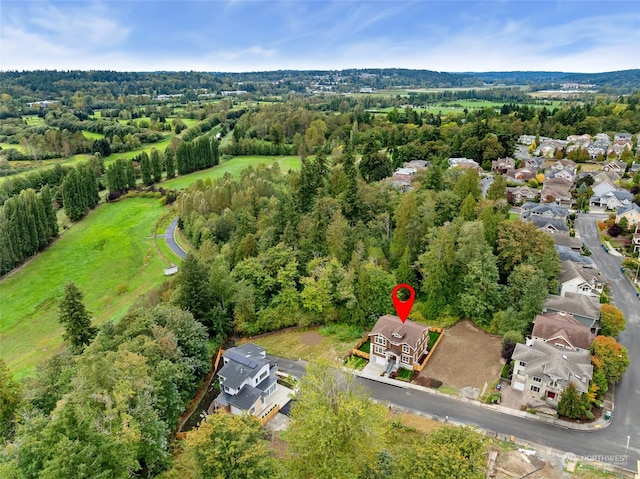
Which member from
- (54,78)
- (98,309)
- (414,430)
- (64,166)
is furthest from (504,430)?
(54,78)

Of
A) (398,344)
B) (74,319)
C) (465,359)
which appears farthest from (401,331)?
(74,319)

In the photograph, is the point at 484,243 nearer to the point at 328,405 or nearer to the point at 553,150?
the point at 328,405

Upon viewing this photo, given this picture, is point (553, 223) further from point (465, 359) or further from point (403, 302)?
point (465, 359)

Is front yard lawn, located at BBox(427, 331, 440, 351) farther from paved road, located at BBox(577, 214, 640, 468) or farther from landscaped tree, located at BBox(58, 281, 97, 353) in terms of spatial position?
landscaped tree, located at BBox(58, 281, 97, 353)

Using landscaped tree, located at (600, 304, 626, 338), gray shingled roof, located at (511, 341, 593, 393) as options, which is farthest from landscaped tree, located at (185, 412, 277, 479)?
landscaped tree, located at (600, 304, 626, 338)

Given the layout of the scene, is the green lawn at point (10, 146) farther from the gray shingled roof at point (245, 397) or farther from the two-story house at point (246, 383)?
the gray shingled roof at point (245, 397)

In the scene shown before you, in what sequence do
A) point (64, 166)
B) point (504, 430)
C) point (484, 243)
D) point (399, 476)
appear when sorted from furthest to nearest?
point (64, 166)
point (484, 243)
point (504, 430)
point (399, 476)
